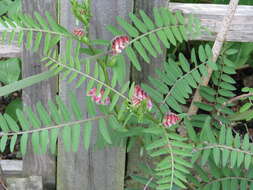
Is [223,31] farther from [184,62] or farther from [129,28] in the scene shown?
[129,28]

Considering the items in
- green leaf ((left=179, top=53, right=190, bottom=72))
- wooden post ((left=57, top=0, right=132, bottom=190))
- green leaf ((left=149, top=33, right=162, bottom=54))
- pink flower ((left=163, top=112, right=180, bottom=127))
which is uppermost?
green leaf ((left=149, top=33, right=162, bottom=54))

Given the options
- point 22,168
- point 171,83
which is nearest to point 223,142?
point 171,83

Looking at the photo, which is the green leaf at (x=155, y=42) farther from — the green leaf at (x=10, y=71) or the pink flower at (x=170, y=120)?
the green leaf at (x=10, y=71)

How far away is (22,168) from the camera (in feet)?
6.79

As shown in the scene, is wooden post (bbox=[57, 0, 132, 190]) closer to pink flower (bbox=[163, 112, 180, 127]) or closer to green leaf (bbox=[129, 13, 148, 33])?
green leaf (bbox=[129, 13, 148, 33])

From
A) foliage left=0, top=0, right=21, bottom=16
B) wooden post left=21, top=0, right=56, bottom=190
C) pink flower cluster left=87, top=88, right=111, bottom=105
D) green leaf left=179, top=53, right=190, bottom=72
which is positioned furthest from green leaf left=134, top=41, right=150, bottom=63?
foliage left=0, top=0, right=21, bottom=16

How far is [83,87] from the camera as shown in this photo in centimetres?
171

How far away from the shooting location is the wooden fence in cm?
157

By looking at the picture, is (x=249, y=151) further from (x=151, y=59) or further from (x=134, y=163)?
(x=134, y=163)

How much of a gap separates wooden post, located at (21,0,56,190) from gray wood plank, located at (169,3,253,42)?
0.46 metres

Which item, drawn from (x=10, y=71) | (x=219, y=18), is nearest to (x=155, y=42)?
(x=219, y=18)

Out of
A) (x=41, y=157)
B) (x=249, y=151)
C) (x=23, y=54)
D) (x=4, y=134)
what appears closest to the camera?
(x=4, y=134)

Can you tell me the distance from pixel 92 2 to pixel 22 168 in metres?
0.89

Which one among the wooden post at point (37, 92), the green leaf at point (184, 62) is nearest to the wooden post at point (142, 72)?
the green leaf at point (184, 62)
